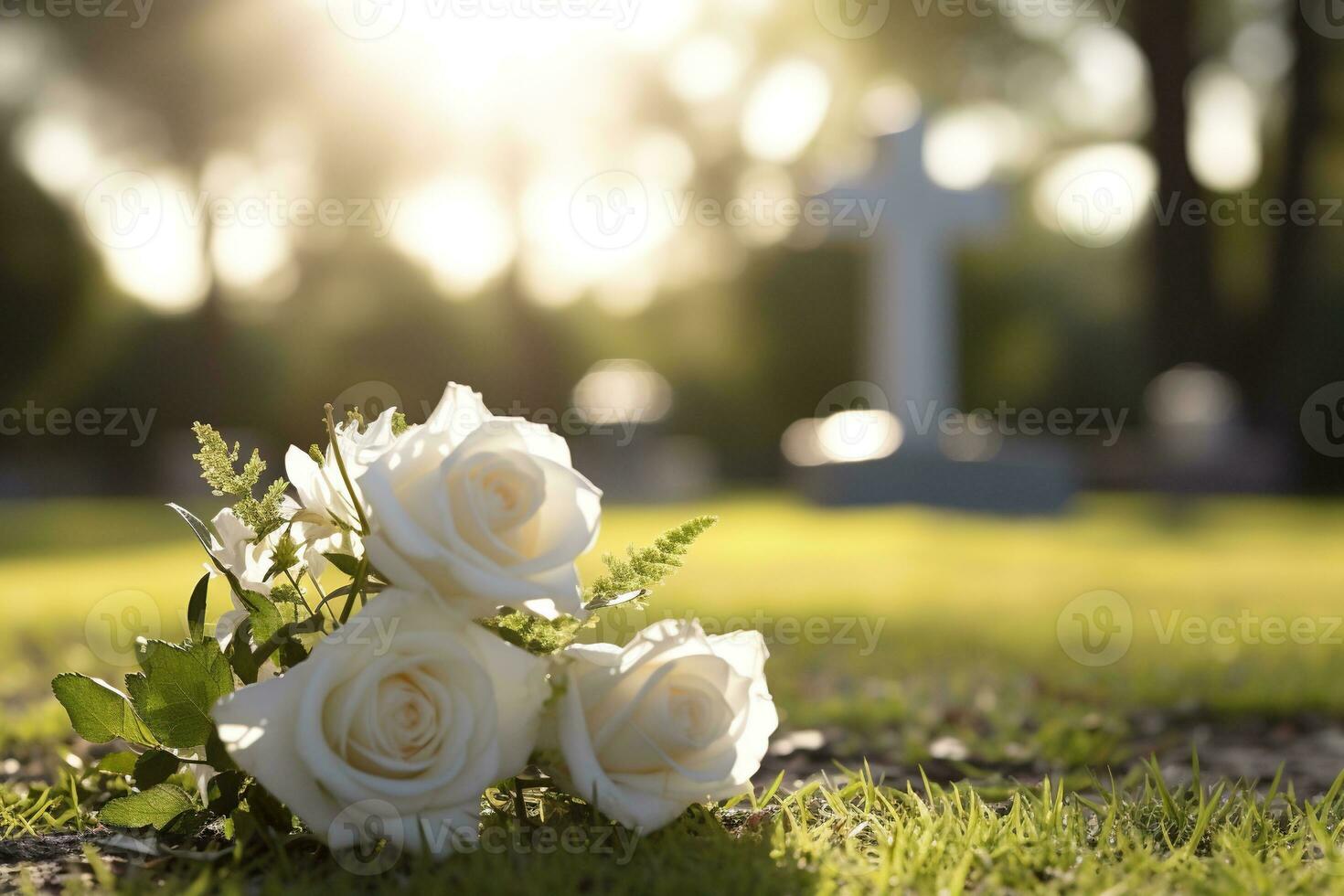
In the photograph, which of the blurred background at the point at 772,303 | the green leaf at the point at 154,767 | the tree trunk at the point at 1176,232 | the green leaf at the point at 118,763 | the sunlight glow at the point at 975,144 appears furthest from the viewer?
the tree trunk at the point at 1176,232

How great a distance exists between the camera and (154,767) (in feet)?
5.76

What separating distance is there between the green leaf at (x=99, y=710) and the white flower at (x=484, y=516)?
565 millimetres

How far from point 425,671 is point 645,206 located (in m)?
12.7

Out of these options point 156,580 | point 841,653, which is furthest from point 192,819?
point 156,580

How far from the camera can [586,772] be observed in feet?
5.25

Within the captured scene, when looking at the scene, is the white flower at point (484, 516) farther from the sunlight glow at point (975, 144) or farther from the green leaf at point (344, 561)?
the sunlight glow at point (975, 144)

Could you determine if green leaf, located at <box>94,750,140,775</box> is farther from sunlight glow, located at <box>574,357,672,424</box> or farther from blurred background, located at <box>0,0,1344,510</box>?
sunlight glow, located at <box>574,357,672,424</box>

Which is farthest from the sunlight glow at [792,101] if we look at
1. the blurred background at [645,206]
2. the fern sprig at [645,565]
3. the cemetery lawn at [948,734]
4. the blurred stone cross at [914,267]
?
the fern sprig at [645,565]

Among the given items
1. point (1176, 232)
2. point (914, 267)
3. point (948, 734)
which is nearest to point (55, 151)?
point (914, 267)

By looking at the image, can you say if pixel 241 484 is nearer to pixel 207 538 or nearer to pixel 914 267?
pixel 207 538

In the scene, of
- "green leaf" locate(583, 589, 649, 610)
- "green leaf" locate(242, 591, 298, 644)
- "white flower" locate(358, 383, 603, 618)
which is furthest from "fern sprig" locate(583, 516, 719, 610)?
"green leaf" locate(242, 591, 298, 644)

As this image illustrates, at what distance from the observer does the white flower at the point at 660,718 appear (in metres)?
1.65

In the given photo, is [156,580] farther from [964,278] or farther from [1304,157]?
[964,278]

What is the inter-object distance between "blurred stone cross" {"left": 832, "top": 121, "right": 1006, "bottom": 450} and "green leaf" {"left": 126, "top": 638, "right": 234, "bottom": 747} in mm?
10415
